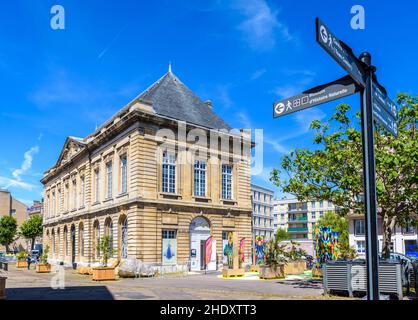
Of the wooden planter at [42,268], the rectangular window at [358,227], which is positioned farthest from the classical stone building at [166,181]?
the rectangular window at [358,227]

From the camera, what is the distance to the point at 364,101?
20.5 feet

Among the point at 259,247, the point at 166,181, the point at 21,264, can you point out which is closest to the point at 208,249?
the point at 259,247

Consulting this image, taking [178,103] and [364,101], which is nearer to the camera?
[364,101]

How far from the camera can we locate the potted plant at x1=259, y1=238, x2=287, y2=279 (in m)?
23.5

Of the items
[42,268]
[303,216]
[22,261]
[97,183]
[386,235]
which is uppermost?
[97,183]

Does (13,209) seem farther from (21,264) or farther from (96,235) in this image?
(96,235)

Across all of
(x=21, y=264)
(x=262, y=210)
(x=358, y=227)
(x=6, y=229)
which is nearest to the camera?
(x=21, y=264)

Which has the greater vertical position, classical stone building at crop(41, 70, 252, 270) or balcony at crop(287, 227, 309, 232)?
classical stone building at crop(41, 70, 252, 270)

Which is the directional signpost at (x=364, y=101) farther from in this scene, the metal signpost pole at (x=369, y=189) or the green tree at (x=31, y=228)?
the green tree at (x=31, y=228)

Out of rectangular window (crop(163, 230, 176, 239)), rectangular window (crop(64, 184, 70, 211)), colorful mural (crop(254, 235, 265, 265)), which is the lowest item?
colorful mural (crop(254, 235, 265, 265))

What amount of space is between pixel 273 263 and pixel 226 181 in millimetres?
12327

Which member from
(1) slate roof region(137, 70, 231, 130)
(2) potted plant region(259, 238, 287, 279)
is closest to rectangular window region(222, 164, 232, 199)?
(1) slate roof region(137, 70, 231, 130)

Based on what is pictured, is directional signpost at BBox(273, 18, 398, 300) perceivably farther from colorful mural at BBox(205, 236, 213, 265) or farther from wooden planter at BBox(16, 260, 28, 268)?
wooden planter at BBox(16, 260, 28, 268)

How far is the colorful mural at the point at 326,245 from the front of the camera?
22.0 m
